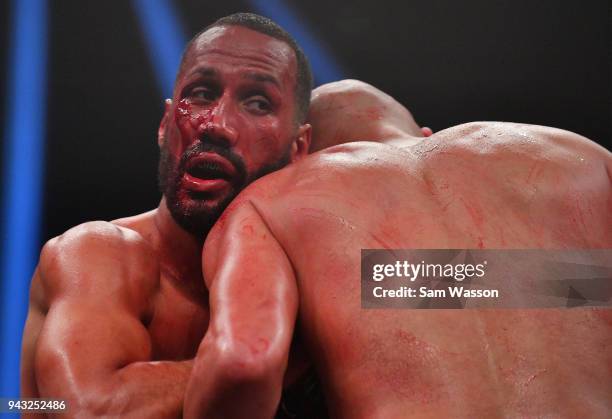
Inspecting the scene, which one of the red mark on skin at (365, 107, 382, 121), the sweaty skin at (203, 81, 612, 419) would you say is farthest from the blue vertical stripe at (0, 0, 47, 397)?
the sweaty skin at (203, 81, 612, 419)

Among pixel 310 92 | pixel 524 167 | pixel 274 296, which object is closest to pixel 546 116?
pixel 310 92

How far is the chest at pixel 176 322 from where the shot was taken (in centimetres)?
131

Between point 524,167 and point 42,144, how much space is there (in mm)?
1604

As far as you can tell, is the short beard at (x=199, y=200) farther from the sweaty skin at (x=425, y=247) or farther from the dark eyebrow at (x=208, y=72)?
the sweaty skin at (x=425, y=247)

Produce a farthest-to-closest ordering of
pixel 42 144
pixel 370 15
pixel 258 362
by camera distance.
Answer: pixel 42 144
pixel 370 15
pixel 258 362

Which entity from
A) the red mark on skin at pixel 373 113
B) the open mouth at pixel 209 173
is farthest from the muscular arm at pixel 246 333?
the red mark on skin at pixel 373 113

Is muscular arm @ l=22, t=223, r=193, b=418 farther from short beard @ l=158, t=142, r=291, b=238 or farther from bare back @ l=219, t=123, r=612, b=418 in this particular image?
bare back @ l=219, t=123, r=612, b=418

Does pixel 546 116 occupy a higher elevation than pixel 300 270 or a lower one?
lower

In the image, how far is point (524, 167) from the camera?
1046 mm

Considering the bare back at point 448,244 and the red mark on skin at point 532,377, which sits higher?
the bare back at point 448,244

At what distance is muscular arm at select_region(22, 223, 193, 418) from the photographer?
1.04m

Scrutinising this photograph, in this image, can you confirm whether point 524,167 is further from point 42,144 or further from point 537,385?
point 42,144

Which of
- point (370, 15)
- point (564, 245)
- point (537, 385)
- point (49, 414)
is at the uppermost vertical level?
point (370, 15)

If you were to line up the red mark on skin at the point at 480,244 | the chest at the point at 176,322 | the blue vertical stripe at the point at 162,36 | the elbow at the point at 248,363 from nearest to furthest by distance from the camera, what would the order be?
the elbow at the point at 248,363, the red mark on skin at the point at 480,244, the chest at the point at 176,322, the blue vertical stripe at the point at 162,36
